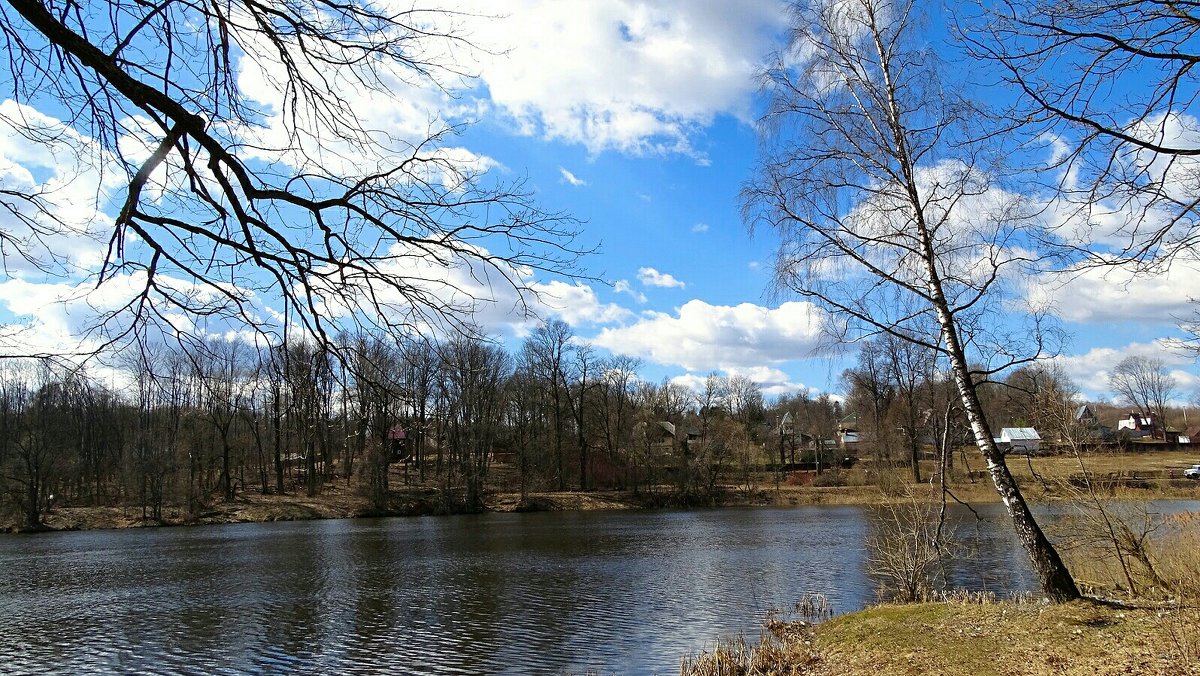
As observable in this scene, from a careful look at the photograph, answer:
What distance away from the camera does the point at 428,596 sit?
20.0m

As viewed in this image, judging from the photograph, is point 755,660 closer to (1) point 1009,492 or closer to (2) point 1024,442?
(1) point 1009,492

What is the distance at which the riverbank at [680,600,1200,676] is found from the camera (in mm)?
6965

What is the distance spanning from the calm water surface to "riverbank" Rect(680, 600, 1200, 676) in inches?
91.9

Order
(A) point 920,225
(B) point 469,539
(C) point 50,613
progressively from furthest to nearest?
(B) point 469,539 → (C) point 50,613 → (A) point 920,225

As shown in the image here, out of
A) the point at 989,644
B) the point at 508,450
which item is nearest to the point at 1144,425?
the point at 508,450

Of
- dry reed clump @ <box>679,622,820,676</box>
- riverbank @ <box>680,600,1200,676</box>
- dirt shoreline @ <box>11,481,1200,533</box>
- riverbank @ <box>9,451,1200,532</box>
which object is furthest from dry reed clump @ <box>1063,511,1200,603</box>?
→ dirt shoreline @ <box>11,481,1200,533</box>

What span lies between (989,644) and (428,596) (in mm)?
15226

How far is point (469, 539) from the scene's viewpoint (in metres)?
34.6

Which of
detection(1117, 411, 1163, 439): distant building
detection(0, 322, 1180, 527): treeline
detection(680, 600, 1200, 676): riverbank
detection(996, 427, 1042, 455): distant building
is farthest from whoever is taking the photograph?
detection(1117, 411, 1163, 439): distant building

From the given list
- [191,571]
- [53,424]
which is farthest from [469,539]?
[53,424]

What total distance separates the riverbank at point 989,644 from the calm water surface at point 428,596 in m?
2.34

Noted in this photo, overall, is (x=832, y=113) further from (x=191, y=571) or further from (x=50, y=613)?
(x=191, y=571)

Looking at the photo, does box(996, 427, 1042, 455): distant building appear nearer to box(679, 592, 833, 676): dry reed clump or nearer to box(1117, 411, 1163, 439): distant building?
box(679, 592, 833, 676): dry reed clump

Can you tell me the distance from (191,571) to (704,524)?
24.4 meters
